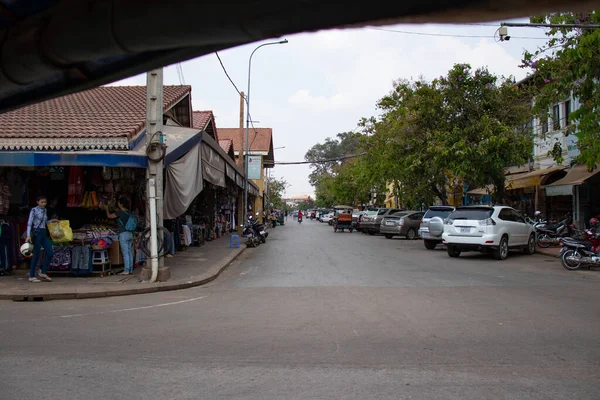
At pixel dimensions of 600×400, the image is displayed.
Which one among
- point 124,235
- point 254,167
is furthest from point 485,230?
point 254,167

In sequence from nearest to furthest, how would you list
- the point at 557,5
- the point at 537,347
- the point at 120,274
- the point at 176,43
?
the point at 557,5, the point at 176,43, the point at 537,347, the point at 120,274

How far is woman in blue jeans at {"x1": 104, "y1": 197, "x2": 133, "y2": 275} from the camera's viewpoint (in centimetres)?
1159

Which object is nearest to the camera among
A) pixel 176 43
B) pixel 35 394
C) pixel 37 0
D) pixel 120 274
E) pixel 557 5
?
pixel 557 5

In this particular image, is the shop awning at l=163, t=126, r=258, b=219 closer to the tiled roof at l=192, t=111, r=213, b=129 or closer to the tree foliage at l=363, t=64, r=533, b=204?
the tiled roof at l=192, t=111, r=213, b=129

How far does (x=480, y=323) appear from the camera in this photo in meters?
6.89

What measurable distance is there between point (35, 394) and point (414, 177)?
956 inches

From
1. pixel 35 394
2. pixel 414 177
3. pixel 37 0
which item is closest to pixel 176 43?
pixel 37 0

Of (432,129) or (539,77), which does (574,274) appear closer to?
(539,77)

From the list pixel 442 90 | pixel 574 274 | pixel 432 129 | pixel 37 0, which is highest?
pixel 442 90

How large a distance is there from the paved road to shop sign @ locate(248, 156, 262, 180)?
1768 centimetres

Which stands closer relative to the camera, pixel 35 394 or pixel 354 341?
pixel 35 394

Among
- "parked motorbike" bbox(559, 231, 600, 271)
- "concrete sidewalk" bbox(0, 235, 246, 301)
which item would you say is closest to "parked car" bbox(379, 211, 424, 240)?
"parked motorbike" bbox(559, 231, 600, 271)

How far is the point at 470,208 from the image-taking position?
16062 mm

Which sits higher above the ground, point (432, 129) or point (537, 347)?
point (432, 129)
